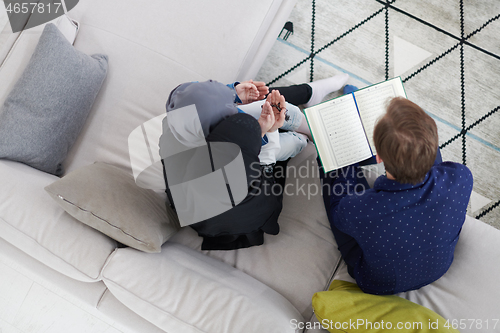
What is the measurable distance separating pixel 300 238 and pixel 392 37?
4.42ft

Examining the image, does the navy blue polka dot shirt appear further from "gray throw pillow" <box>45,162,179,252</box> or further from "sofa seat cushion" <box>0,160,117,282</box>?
"sofa seat cushion" <box>0,160,117,282</box>

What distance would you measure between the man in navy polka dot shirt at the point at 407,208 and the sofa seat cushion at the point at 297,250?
192 mm

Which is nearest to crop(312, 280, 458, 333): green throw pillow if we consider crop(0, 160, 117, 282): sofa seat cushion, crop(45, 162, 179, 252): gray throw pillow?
crop(45, 162, 179, 252): gray throw pillow

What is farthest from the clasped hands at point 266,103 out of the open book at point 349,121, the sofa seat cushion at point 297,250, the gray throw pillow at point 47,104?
the gray throw pillow at point 47,104

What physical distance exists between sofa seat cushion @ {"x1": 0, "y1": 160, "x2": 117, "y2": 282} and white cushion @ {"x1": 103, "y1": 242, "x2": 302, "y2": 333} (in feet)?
0.23

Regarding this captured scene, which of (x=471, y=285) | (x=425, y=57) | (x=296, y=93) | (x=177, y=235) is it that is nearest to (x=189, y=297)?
(x=177, y=235)

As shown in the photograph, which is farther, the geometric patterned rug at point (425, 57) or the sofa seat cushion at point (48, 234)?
the geometric patterned rug at point (425, 57)

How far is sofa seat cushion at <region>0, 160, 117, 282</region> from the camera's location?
40.4 inches

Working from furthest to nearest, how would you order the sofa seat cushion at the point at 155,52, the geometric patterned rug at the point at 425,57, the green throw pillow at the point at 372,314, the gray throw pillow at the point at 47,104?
1. the geometric patterned rug at the point at 425,57
2. the sofa seat cushion at the point at 155,52
3. the gray throw pillow at the point at 47,104
4. the green throw pillow at the point at 372,314

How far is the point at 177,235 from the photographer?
129 cm

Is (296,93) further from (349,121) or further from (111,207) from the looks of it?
(111,207)

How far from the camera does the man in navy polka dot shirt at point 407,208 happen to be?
2.86ft

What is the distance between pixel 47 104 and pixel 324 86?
1300 mm

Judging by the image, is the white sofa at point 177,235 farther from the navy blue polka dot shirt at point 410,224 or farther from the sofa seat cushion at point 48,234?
the navy blue polka dot shirt at point 410,224
